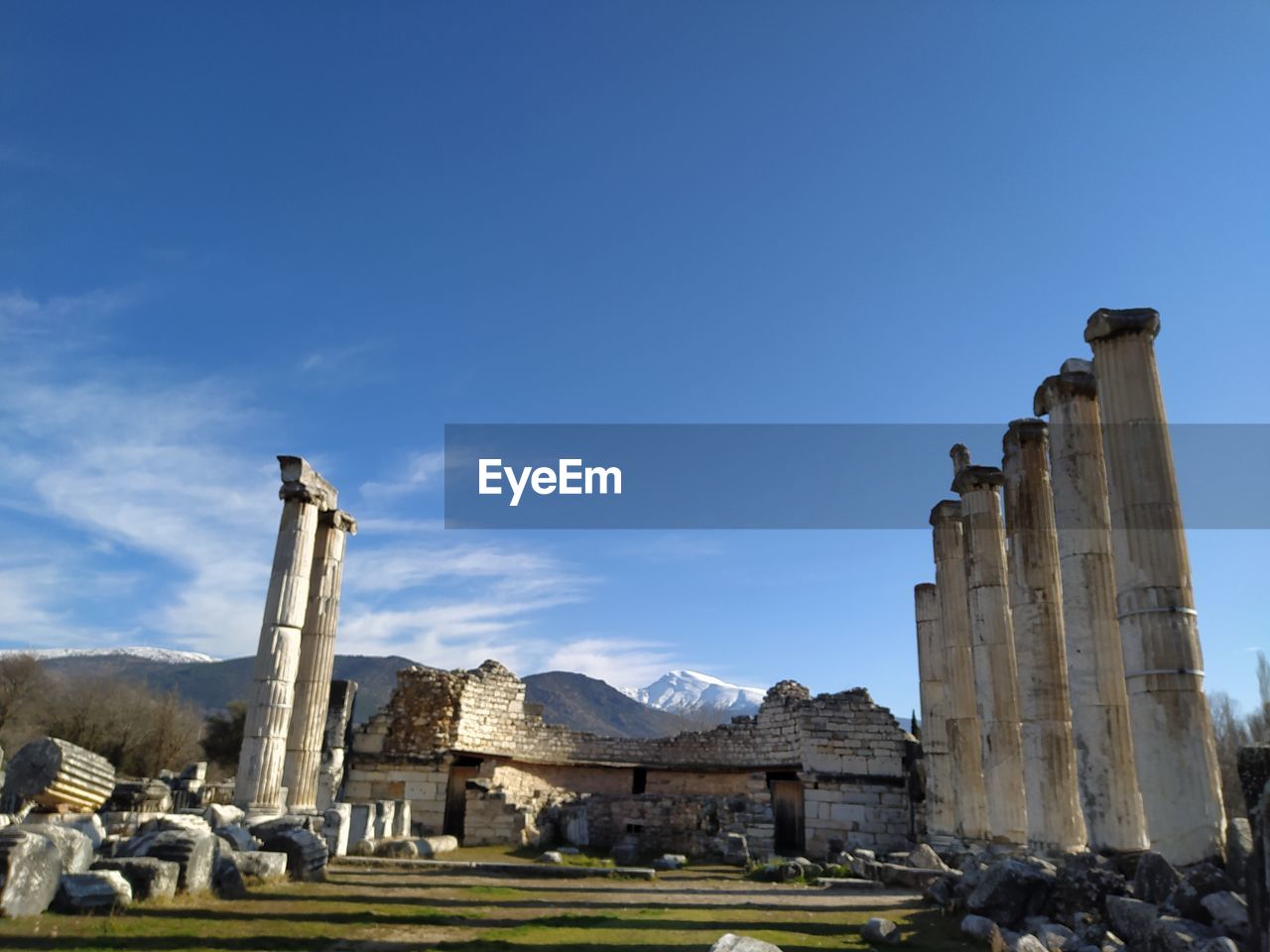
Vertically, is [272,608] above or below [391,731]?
above

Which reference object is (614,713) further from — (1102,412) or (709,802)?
(1102,412)

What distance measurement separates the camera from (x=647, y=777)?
28984 millimetres

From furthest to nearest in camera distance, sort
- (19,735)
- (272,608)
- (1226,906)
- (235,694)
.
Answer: (235,694) < (19,735) < (272,608) < (1226,906)

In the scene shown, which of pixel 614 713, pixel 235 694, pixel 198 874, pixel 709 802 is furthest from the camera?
pixel 614 713

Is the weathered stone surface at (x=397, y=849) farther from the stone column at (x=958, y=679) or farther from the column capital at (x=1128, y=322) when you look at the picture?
the column capital at (x=1128, y=322)

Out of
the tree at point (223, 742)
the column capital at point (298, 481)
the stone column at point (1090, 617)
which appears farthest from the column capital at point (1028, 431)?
the tree at point (223, 742)

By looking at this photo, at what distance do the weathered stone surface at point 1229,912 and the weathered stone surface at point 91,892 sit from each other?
11.0m

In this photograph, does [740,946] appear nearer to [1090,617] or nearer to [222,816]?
[1090,617]

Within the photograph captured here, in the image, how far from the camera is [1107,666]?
1330cm

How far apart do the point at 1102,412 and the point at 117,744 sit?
46589 millimetres

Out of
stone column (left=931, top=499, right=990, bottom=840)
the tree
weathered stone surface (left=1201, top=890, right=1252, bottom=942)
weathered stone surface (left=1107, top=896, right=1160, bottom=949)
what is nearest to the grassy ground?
weathered stone surface (left=1107, top=896, right=1160, bottom=949)

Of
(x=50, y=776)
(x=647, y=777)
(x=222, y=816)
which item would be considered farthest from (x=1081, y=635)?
(x=647, y=777)

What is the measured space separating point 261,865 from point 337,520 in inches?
337

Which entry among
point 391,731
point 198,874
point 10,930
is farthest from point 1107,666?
point 391,731
